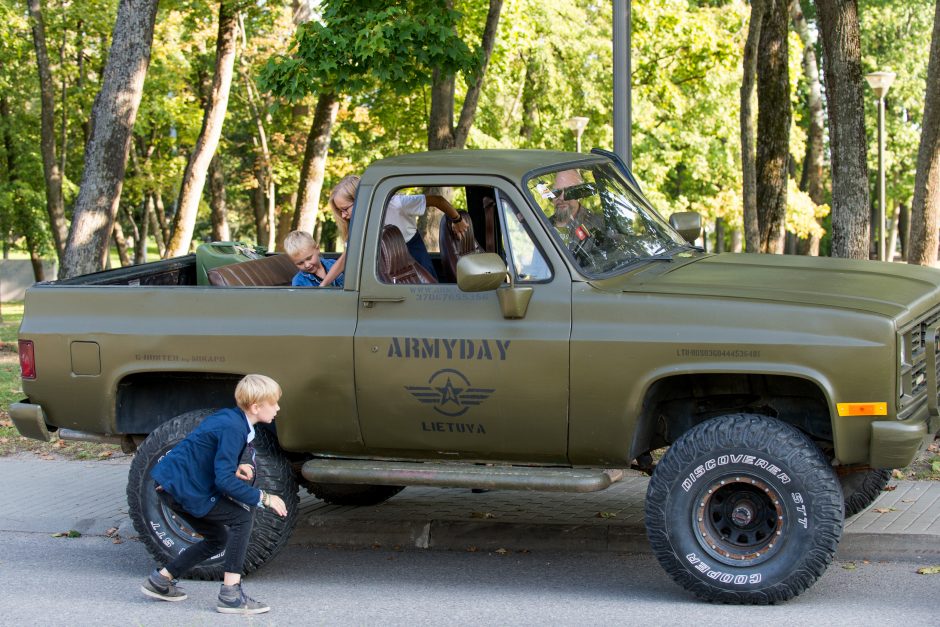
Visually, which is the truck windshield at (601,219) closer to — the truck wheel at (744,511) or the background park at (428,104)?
the truck wheel at (744,511)

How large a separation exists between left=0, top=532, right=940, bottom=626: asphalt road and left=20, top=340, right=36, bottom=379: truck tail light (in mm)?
1139

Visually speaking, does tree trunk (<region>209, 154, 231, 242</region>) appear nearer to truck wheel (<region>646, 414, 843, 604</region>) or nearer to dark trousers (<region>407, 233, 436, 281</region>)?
dark trousers (<region>407, 233, 436, 281</region>)

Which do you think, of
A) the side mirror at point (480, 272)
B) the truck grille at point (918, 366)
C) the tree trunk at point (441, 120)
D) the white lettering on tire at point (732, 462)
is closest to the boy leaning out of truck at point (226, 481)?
the side mirror at point (480, 272)

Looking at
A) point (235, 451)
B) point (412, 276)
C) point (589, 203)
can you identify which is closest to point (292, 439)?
point (235, 451)

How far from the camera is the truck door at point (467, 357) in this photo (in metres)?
5.85

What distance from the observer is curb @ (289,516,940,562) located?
6.45 metres

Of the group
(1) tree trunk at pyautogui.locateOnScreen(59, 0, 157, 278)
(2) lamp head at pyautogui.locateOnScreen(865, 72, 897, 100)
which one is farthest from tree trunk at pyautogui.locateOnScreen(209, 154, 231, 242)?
(1) tree trunk at pyautogui.locateOnScreen(59, 0, 157, 278)

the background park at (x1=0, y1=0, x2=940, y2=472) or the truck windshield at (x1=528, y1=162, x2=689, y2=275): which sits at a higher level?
the background park at (x1=0, y1=0, x2=940, y2=472)

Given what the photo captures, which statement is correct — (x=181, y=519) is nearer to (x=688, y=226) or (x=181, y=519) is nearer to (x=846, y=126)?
(x=688, y=226)

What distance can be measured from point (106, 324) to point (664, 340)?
3.07m

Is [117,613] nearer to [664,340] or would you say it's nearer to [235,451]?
[235,451]

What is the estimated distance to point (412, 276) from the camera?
21.3 feet

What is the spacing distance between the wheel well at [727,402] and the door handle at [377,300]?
1360mm

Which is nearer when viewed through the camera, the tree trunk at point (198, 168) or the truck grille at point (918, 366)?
the truck grille at point (918, 366)
